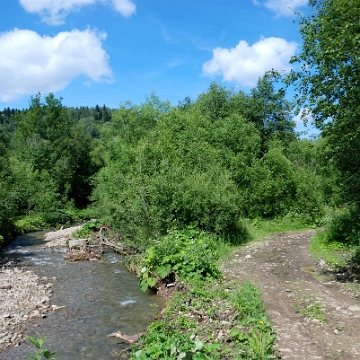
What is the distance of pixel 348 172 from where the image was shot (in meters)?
11.1

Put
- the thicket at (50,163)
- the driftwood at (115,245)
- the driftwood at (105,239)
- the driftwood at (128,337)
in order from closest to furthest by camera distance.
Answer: the driftwood at (128,337)
the driftwood at (115,245)
the driftwood at (105,239)
the thicket at (50,163)

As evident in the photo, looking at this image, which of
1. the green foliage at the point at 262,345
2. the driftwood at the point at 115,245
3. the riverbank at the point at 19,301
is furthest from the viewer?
the driftwood at the point at 115,245

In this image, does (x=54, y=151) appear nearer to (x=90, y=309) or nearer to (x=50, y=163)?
(x=50, y=163)

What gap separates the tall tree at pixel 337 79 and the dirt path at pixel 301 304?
10.4 feet

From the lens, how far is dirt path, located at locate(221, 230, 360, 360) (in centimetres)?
688

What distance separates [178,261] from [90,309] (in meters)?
3.30

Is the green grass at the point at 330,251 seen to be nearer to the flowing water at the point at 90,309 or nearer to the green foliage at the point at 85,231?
the flowing water at the point at 90,309

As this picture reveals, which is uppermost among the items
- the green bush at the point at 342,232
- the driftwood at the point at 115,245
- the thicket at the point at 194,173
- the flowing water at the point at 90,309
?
the thicket at the point at 194,173

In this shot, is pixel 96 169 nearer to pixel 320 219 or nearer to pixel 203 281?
pixel 320 219

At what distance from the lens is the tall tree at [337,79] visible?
9.24 m

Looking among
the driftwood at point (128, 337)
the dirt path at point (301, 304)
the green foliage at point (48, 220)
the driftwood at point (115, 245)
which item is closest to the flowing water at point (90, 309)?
the driftwood at point (128, 337)

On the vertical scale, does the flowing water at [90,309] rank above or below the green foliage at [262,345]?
below

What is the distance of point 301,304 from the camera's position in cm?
911

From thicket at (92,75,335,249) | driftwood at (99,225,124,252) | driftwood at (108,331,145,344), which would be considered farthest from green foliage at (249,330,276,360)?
driftwood at (99,225,124,252)
